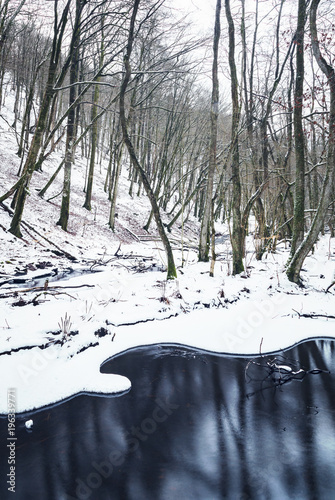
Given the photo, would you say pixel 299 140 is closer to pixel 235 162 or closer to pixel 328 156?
pixel 328 156

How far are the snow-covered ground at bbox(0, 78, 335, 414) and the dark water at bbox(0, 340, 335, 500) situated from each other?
425mm

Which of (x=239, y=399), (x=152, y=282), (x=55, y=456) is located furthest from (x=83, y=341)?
(x=152, y=282)

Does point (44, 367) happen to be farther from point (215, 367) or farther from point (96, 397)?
point (215, 367)

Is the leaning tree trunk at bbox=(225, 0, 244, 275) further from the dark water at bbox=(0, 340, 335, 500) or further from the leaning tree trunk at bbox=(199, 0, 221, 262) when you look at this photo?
the dark water at bbox=(0, 340, 335, 500)

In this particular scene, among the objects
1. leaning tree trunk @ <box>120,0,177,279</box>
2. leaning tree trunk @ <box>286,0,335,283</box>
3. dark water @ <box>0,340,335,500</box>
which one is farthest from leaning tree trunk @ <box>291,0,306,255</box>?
dark water @ <box>0,340,335,500</box>

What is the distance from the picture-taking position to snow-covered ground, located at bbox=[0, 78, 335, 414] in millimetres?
4070

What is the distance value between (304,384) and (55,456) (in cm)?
341

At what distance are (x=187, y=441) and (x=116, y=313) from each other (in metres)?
2.97

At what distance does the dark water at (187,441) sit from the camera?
2637 millimetres

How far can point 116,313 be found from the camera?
5.78m

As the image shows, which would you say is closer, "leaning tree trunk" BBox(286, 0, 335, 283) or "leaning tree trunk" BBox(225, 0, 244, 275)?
"leaning tree trunk" BBox(286, 0, 335, 283)

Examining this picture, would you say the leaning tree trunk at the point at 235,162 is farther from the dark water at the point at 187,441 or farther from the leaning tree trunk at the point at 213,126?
the dark water at the point at 187,441

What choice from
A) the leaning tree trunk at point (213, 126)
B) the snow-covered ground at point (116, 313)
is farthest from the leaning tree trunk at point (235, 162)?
the leaning tree trunk at point (213, 126)

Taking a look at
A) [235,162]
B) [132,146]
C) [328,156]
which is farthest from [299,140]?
[132,146]
